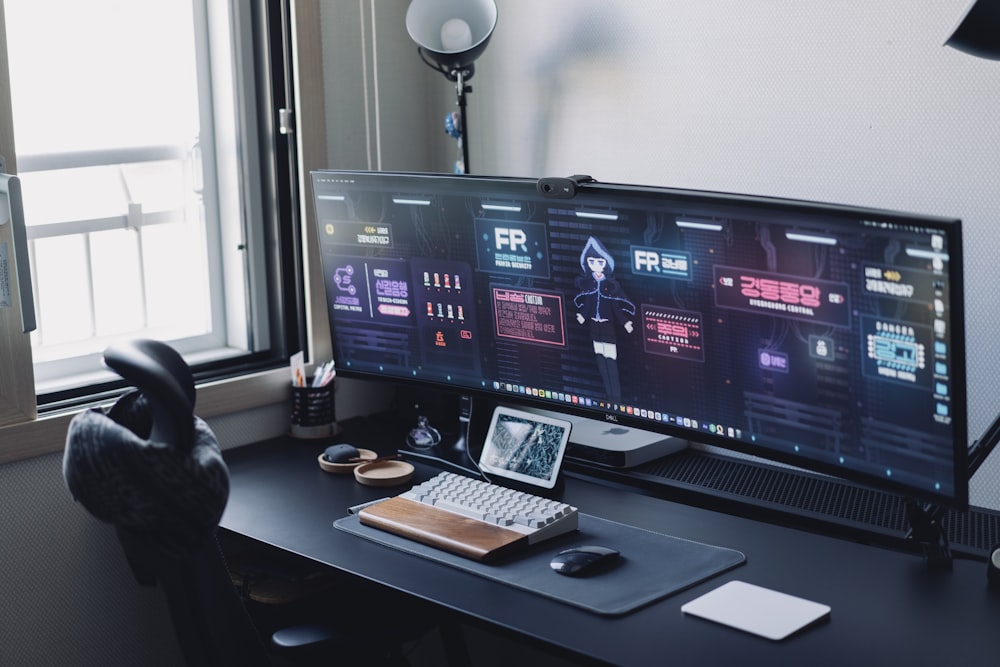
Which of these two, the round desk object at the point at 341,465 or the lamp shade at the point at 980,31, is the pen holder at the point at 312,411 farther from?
the lamp shade at the point at 980,31

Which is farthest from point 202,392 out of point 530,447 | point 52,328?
point 530,447

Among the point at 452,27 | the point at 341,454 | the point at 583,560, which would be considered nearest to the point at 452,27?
the point at 452,27

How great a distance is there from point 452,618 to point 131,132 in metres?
1.22

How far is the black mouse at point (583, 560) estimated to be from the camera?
163 centimetres

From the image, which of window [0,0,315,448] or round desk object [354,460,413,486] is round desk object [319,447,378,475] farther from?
window [0,0,315,448]

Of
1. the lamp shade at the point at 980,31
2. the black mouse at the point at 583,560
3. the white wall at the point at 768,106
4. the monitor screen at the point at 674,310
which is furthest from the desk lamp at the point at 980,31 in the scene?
the black mouse at the point at 583,560

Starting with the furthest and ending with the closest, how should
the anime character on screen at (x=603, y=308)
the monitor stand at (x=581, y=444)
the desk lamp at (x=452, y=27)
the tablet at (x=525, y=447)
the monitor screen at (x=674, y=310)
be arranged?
the desk lamp at (x=452, y=27) → the monitor stand at (x=581, y=444) → the tablet at (x=525, y=447) → the anime character on screen at (x=603, y=308) → the monitor screen at (x=674, y=310)

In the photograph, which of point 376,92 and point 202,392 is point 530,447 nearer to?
point 202,392

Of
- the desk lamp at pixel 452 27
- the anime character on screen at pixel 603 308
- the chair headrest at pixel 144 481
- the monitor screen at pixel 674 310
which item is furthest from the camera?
the desk lamp at pixel 452 27

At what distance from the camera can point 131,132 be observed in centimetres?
226

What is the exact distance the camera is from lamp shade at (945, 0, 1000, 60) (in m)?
1.43

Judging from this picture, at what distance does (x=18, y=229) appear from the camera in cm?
190

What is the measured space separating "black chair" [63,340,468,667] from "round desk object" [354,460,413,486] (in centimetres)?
63

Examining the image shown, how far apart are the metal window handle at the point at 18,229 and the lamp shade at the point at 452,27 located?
80 centimetres
